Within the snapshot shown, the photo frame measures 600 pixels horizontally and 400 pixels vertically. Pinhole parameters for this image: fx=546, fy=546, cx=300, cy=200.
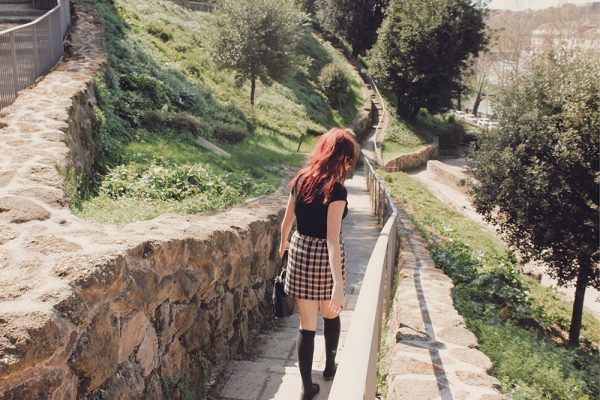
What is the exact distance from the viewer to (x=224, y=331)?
5281 mm

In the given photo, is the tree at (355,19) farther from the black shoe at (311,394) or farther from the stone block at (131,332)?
the stone block at (131,332)

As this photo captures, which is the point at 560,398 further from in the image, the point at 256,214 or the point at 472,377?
the point at 256,214

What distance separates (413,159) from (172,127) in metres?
20.0

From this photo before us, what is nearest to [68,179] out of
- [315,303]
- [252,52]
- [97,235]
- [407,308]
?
[97,235]

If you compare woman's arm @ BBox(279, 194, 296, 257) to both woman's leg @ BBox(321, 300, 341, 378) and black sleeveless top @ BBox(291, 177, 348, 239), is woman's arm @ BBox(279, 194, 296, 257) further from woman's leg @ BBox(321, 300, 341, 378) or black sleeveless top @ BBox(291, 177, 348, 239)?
woman's leg @ BBox(321, 300, 341, 378)

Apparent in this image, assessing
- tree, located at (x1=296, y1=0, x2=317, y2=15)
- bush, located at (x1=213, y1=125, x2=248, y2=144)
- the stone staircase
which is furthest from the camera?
tree, located at (x1=296, y1=0, x2=317, y2=15)

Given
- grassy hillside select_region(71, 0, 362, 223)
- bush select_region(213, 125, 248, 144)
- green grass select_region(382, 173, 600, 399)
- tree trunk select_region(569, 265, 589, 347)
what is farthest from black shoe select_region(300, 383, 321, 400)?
bush select_region(213, 125, 248, 144)

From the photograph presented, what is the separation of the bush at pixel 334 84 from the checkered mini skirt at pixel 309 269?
2923 cm

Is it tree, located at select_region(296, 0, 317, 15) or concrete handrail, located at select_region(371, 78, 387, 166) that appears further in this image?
tree, located at select_region(296, 0, 317, 15)

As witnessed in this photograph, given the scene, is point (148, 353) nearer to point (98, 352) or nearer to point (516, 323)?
point (98, 352)

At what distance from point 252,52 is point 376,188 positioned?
458 inches

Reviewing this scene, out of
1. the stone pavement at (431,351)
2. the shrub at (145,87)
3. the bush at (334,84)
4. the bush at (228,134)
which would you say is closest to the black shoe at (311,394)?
the stone pavement at (431,351)

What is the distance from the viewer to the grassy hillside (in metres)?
6.93

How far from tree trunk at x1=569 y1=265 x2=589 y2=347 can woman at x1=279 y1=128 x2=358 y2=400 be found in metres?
7.14
